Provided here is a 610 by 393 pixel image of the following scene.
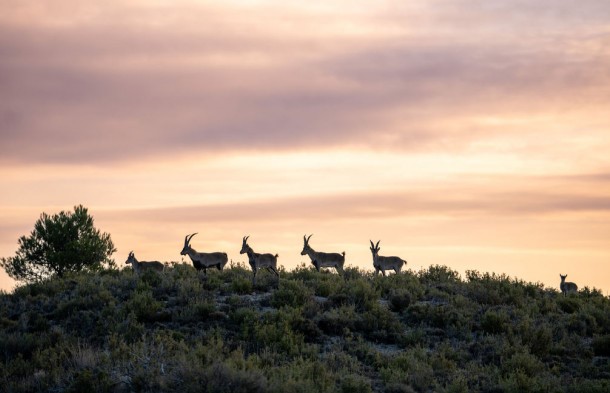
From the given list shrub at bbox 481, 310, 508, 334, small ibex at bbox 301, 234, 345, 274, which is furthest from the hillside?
small ibex at bbox 301, 234, 345, 274

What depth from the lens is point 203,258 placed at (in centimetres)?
3444

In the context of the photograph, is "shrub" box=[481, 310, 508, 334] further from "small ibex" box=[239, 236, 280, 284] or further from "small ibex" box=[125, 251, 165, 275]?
"small ibex" box=[125, 251, 165, 275]

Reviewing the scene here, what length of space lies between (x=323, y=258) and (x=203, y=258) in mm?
5720

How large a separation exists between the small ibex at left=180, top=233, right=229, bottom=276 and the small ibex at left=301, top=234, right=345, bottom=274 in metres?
4.27

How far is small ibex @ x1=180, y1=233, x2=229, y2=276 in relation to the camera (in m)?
34.4

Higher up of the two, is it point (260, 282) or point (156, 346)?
point (260, 282)

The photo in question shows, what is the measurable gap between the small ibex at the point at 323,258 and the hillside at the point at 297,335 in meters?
2.45

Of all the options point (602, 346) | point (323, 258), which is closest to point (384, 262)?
point (323, 258)

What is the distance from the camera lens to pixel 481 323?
2792 centimetres

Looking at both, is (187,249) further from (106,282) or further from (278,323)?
(278,323)

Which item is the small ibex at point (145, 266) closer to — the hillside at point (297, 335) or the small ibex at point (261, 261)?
the hillside at point (297, 335)

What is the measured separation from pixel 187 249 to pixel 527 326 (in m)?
14.8

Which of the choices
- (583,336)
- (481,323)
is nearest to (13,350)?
(481,323)

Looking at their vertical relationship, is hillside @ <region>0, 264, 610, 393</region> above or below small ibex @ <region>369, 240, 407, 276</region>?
below
